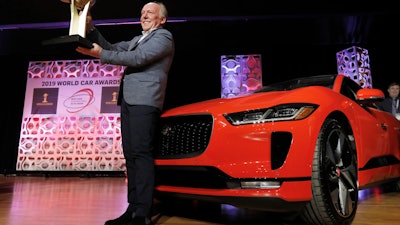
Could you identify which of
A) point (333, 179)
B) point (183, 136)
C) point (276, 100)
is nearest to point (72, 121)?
point (183, 136)

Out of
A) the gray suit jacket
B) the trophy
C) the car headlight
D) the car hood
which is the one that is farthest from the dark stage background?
the car headlight

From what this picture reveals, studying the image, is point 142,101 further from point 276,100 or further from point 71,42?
point 276,100

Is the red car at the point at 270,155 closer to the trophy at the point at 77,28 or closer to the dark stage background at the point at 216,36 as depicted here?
the trophy at the point at 77,28

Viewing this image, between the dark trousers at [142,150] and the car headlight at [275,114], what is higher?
the car headlight at [275,114]

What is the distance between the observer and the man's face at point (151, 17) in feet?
5.68

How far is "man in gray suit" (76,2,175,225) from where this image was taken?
1.53 metres

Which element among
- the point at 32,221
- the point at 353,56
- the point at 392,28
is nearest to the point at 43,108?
the point at 32,221

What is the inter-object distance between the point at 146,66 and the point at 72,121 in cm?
443

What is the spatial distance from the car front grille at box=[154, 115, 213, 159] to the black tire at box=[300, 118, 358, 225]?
54 cm

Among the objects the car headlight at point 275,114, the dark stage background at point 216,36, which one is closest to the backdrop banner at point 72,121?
the dark stage background at point 216,36

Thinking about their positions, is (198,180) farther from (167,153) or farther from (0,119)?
(0,119)

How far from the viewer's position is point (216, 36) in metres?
5.48

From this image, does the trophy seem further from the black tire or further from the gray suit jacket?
the black tire

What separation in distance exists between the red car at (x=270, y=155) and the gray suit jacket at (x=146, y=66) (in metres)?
0.21
